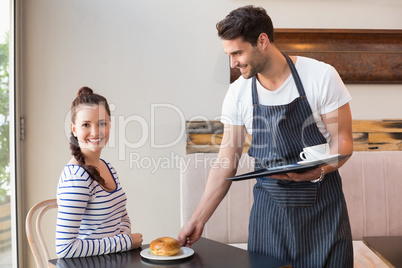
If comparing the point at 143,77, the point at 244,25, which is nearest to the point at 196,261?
the point at 244,25

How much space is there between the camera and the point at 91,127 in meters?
1.65

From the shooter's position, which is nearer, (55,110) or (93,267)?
(93,267)

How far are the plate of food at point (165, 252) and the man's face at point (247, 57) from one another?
686 millimetres

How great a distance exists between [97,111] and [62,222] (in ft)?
1.38

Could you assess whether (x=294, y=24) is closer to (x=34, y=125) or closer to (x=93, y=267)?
(x=34, y=125)

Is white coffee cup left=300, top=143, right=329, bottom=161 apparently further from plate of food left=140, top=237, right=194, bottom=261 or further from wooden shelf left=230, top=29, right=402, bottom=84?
wooden shelf left=230, top=29, right=402, bottom=84

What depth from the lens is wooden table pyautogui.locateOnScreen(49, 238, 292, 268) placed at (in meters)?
1.33

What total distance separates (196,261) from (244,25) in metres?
0.87

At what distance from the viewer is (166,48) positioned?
2969 mm

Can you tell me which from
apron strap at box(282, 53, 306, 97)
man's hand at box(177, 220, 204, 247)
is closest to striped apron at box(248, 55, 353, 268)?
apron strap at box(282, 53, 306, 97)

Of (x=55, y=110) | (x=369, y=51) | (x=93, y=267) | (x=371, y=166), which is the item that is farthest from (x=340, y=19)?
(x=93, y=267)

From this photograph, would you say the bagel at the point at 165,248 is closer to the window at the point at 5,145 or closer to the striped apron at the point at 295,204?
the striped apron at the point at 295,204

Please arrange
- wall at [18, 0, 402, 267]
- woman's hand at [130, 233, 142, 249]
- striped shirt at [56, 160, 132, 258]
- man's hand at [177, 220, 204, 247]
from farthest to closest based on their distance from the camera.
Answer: wall at [18, 0, 402, 267] → man's hand at [177, 220, 204, 247] → woman's hand at [130, 233, 142, 249] → striped shirt at [56, 160, 132, 258]

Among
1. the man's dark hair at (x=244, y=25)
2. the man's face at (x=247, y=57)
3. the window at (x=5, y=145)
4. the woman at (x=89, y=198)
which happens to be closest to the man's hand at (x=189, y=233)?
the woman at (x=89, y=198)
